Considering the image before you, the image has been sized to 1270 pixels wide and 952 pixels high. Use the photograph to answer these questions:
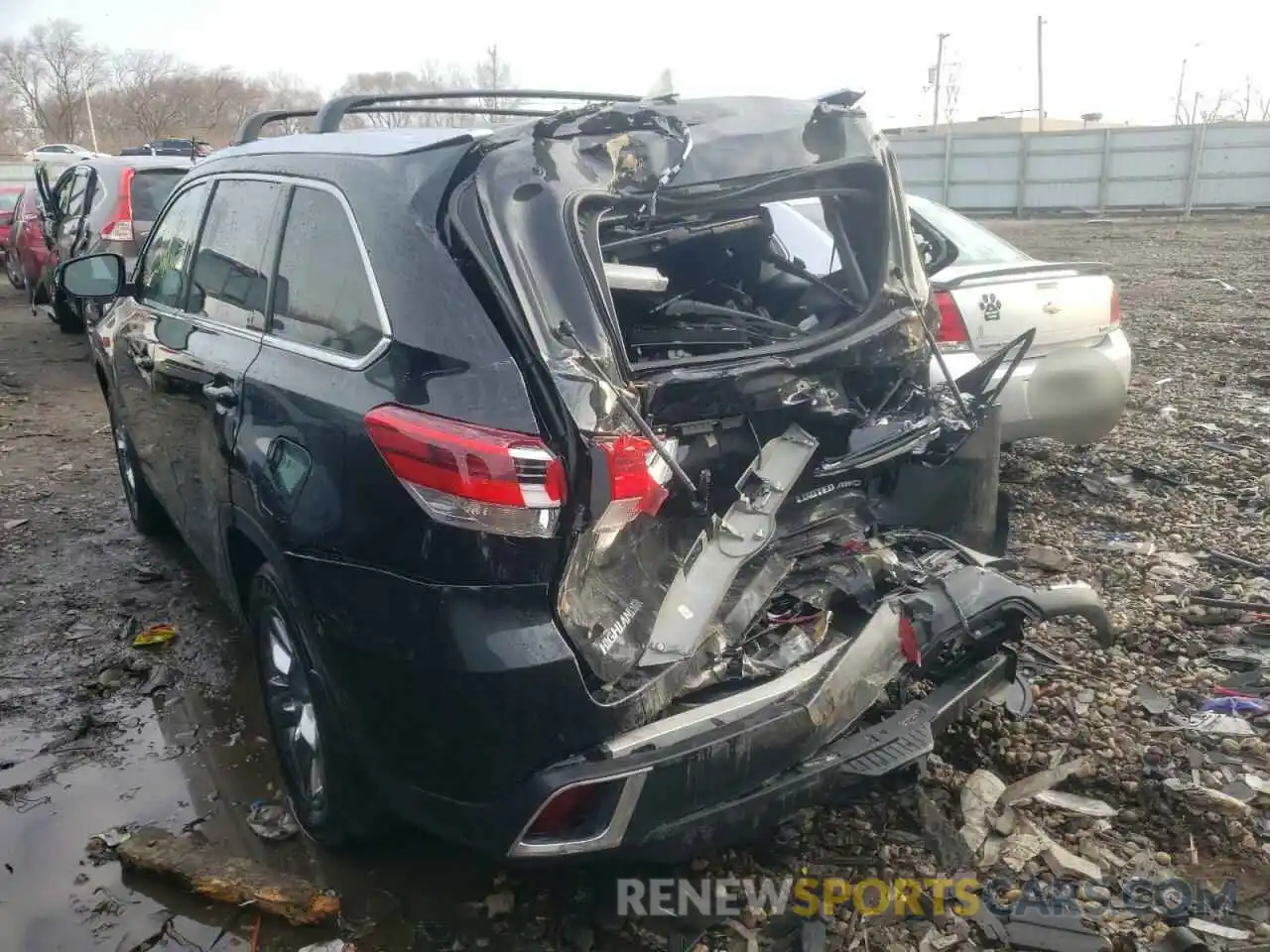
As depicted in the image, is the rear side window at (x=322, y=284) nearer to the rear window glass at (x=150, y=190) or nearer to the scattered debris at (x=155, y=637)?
the scattered debris at (x=155, y=637)

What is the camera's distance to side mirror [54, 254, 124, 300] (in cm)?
414

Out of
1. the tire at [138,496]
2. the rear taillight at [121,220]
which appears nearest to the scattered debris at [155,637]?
Result: the tire at [138,496]

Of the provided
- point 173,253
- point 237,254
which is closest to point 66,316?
point 173,253

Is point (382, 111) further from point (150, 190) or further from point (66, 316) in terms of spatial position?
point (66, 316)

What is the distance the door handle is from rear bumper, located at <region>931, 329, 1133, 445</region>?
338cm

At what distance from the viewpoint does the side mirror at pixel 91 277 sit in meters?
4.14

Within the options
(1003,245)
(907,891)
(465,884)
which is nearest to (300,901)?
(465,884)

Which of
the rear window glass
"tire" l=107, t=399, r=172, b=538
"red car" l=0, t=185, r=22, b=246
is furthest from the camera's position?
"red car" l=0, t=185, r=22, b=246

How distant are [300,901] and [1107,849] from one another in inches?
84.2

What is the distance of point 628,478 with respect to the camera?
2.23m

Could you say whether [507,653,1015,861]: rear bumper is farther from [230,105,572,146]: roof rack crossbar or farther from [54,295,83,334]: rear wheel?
[54,295,83,334]: rear wheel

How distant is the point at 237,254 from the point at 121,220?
20.0 ft

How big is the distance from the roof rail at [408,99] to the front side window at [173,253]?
0.69 m

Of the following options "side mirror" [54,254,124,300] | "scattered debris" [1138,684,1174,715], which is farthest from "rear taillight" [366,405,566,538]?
"side mirror" [54,254,124,300]
